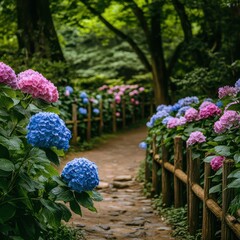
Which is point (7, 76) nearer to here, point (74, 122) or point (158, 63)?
point (74, 122)

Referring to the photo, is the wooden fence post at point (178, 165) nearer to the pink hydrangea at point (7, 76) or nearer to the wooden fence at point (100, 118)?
the pink hydrangea at point (7, 76)

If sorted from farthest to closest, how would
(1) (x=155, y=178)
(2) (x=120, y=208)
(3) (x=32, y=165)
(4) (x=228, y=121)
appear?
(1) (x=155, y=178) → (2) (x=120, y=208) → (4) (x=228, y=121) → (3) (x=32, y=165)

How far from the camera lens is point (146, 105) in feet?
66.6

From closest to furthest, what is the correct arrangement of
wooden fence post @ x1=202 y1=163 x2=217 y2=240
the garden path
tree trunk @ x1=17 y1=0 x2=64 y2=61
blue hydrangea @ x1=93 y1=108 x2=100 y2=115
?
wooden fence post @ x1=202 y1=163 x2=217 y2=240, the garden path, tree trunk @ x1=17 y1=0 x2=64 y2=61, blue hydrangea @ x1=93 y1=108 x2=100 y2=115

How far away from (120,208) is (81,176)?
3.45m

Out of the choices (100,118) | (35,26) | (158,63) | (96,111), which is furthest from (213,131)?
(158,63)

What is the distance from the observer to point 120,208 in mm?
6156

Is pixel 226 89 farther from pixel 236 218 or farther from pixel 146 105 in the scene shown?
pixel 146 105

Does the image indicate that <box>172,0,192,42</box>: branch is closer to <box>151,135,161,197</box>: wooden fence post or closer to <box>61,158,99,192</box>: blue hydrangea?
<box>151,135,161,197</box>: wooden fence post

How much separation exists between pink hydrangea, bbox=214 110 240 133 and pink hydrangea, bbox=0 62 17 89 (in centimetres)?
180

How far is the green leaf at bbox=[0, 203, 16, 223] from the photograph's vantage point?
8.68 ft

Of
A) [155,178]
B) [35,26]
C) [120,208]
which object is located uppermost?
[35,26]

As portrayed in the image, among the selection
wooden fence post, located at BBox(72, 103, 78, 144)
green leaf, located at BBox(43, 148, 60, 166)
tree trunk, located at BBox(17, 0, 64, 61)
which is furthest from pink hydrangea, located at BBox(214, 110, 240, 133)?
tree trunk, located at BBox(17, 0, 64, 61)

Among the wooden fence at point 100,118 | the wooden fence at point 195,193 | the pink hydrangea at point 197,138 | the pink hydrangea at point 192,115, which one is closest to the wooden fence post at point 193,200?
the wooden fence at point 195,193
